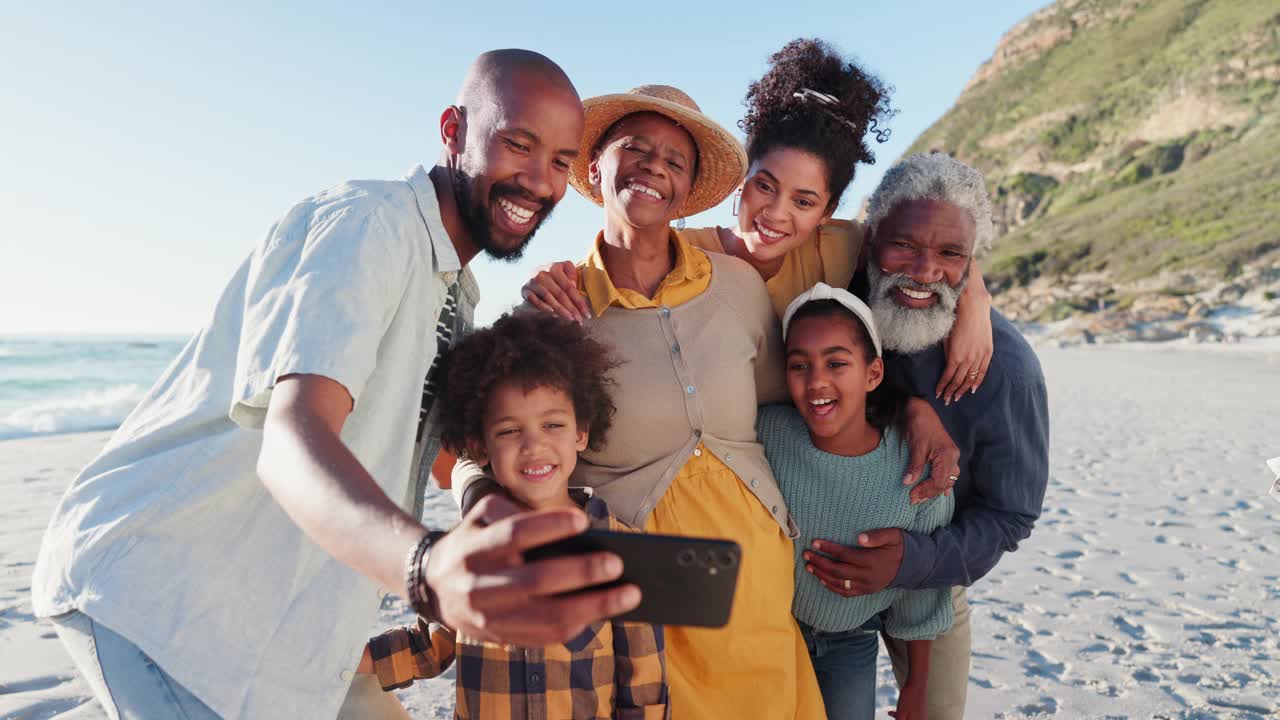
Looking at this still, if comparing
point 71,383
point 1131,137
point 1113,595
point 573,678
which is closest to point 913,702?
point 573,678

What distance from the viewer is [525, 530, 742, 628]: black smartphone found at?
3.70 ft

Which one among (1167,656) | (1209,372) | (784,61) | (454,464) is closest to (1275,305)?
(1209,372)

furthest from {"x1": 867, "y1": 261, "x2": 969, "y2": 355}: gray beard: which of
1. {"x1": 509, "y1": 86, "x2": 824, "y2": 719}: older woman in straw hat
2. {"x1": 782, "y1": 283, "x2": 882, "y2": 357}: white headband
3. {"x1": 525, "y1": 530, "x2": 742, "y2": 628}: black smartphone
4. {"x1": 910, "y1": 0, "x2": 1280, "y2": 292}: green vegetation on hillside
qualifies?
{"x1": 910, "y1": 0, "x2": 1280, "y2": 292}: green vegetation on hillside

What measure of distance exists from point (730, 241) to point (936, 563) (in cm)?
147

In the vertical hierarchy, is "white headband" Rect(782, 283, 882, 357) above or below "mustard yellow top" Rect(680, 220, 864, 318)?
below

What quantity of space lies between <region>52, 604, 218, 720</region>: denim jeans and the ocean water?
17.5 m

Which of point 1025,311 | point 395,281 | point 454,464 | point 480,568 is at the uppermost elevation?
point 395,281

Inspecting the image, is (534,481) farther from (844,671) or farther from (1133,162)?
(1133,162)

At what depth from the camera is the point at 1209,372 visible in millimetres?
17453

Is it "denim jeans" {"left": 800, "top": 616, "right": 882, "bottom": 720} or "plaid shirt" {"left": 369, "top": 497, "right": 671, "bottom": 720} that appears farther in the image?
"denim jeans" {"left": 800, "top": 616, "right": 882, "bottom": 720}

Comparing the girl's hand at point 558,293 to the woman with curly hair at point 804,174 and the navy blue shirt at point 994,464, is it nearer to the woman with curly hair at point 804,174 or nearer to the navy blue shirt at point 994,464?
the woman with curly hair at point 804,174

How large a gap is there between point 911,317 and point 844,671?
1.26 m

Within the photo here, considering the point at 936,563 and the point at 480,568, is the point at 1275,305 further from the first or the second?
the point at 480,568

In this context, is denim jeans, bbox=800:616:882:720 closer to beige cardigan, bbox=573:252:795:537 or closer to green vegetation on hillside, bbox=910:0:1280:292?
beige cardigan, bbox=573:252:795:537
